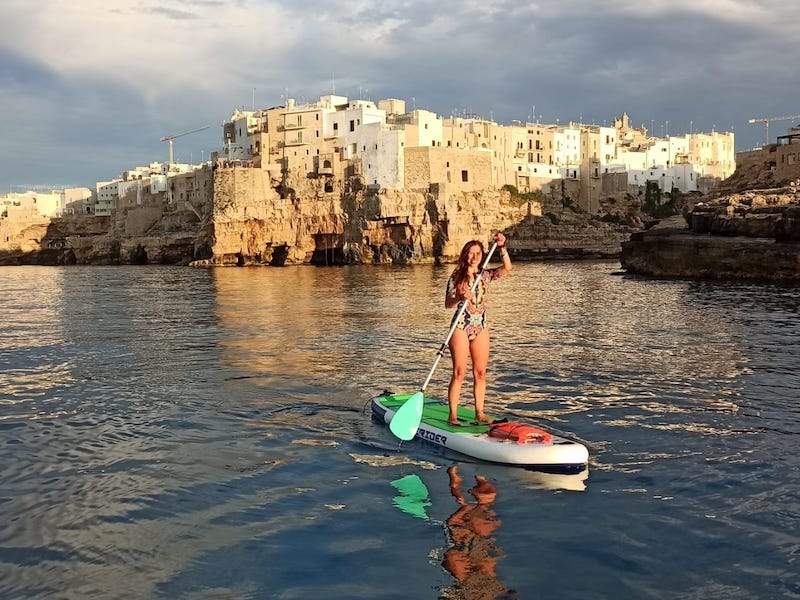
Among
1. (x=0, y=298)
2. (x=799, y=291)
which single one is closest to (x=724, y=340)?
(x=799, y=291)

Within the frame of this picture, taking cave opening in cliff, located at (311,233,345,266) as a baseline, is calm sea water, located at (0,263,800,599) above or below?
below

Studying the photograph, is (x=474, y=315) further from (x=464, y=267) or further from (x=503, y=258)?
(x=503, y=258)

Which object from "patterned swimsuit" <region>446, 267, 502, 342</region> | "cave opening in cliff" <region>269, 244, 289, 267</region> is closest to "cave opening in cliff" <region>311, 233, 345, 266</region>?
"cave opening in cliff" <region>269, 244, 289, 267</region>

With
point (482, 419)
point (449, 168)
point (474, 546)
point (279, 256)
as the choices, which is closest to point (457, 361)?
point (482, 419)

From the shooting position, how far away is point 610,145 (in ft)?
353

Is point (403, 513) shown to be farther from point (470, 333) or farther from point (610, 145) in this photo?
point (610, 145)

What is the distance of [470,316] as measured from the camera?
962 centimetres

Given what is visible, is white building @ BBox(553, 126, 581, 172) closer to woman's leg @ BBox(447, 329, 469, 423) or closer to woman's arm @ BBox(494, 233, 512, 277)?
woman's arm @ BBox(494, 233, 512, 277)

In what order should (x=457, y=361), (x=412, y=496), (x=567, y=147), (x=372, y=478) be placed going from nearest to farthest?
(x=412, y=496) < (x=372, y=478) < (x=457, y=361) < (x=567, y=147)

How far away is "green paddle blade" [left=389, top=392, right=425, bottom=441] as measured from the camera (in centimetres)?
975

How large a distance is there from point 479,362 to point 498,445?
1298mm

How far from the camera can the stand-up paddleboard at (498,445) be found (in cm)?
847

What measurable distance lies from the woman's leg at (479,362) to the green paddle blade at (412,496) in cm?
165

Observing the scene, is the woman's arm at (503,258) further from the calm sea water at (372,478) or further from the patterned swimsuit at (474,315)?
the calm sea water at (372,478)
